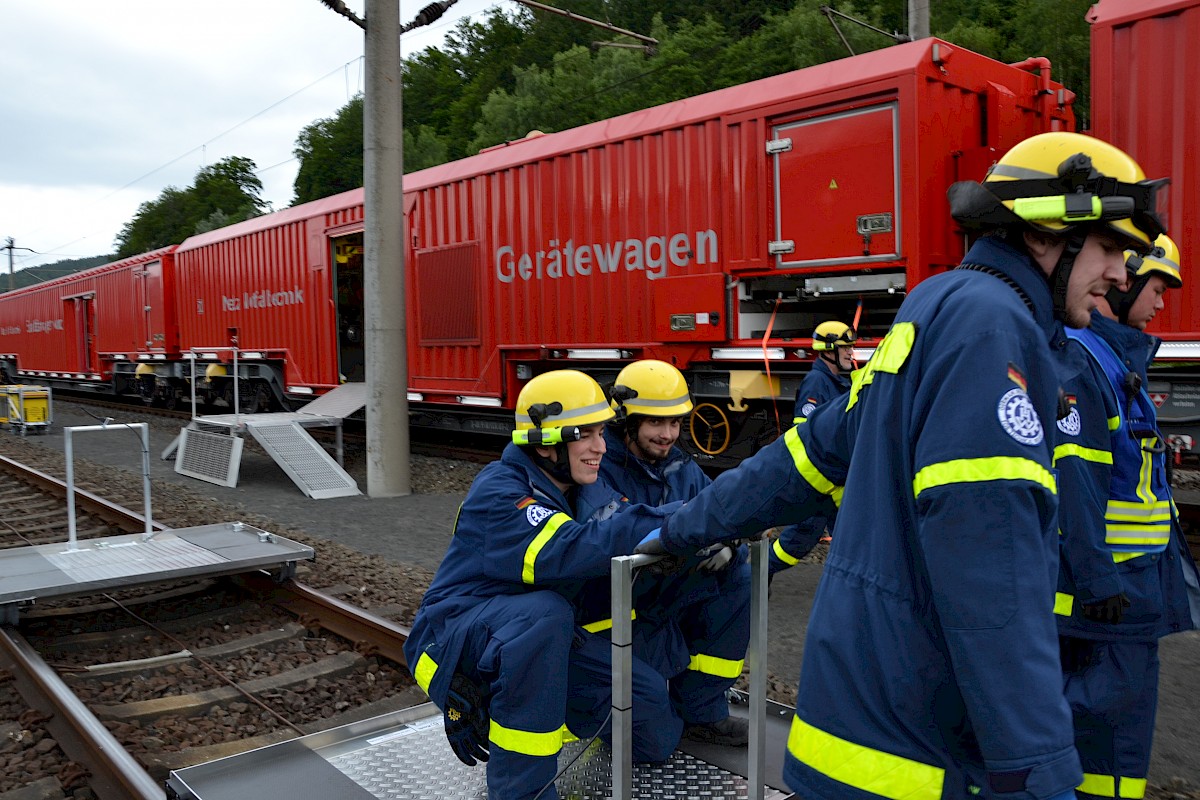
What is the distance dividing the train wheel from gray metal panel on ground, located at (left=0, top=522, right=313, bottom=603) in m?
4.43

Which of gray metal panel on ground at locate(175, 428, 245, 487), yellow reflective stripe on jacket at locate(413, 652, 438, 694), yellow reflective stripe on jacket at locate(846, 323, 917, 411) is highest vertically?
yellow reflective stripe on jacket at locate(846, 323, 917, 411)

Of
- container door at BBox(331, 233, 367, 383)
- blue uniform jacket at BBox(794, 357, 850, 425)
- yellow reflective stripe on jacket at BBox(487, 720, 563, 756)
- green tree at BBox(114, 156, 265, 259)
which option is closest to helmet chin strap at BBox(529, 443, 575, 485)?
yellow reflective stripe on jacket at BBox(487, 720, 563, 756)

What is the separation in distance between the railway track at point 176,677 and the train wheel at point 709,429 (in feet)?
14.3

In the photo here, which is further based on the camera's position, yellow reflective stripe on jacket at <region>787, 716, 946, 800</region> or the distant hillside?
the distant hillside

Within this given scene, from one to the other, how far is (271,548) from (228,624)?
0.71m

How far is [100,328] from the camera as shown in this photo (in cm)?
2536

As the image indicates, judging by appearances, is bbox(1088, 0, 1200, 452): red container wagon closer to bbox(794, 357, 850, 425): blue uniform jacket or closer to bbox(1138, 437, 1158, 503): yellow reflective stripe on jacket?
bbox(794, 357, 850, 425): blue uniform jacket

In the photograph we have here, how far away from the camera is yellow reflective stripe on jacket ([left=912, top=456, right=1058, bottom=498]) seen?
146cm

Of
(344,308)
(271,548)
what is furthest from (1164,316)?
(344,308)

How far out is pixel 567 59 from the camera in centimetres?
4306

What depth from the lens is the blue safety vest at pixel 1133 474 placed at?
8.24 ft

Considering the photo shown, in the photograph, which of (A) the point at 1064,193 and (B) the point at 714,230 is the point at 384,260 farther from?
(A) the point at 1064,193

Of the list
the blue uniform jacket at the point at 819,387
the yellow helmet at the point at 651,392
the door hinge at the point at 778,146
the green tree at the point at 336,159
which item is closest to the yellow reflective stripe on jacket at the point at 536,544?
the yellow helmet at the point at 651,392

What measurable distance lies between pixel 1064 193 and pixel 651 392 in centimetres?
207
